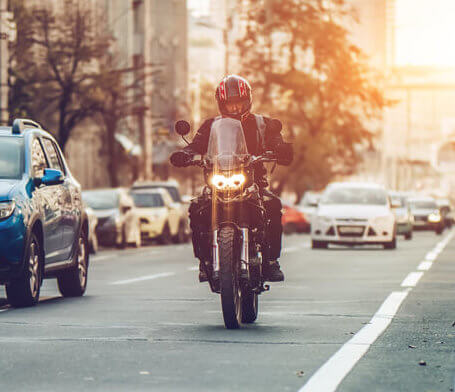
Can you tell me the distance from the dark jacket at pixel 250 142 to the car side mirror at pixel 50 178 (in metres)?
2.62

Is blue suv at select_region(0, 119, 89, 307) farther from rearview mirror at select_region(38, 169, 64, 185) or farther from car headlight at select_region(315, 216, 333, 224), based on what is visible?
car headlight at select_region(315, 216, 333, 224)

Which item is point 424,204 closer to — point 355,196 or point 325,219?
point 355,196

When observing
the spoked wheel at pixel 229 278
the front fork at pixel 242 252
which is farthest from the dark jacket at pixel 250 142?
the spoked wheel at pixel 229 278

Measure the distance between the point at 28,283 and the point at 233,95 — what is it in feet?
10.2

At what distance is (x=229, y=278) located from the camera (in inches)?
423

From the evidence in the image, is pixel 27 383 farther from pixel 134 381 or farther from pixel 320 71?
pixel 320 71

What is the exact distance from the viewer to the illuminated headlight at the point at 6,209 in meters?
13.1

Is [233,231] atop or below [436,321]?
atop

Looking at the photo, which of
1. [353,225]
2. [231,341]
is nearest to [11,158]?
[231,341]

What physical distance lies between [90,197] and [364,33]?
131744mm

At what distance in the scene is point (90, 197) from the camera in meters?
36.3

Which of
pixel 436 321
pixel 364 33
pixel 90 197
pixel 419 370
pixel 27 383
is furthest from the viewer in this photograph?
pixel 364 33

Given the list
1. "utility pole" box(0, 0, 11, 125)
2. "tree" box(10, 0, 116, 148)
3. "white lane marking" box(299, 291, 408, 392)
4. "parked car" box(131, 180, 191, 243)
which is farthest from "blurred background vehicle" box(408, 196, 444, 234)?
"white lane marking" box(299, 291, 408, 392)

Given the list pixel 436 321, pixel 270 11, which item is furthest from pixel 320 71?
pixel 436 321
